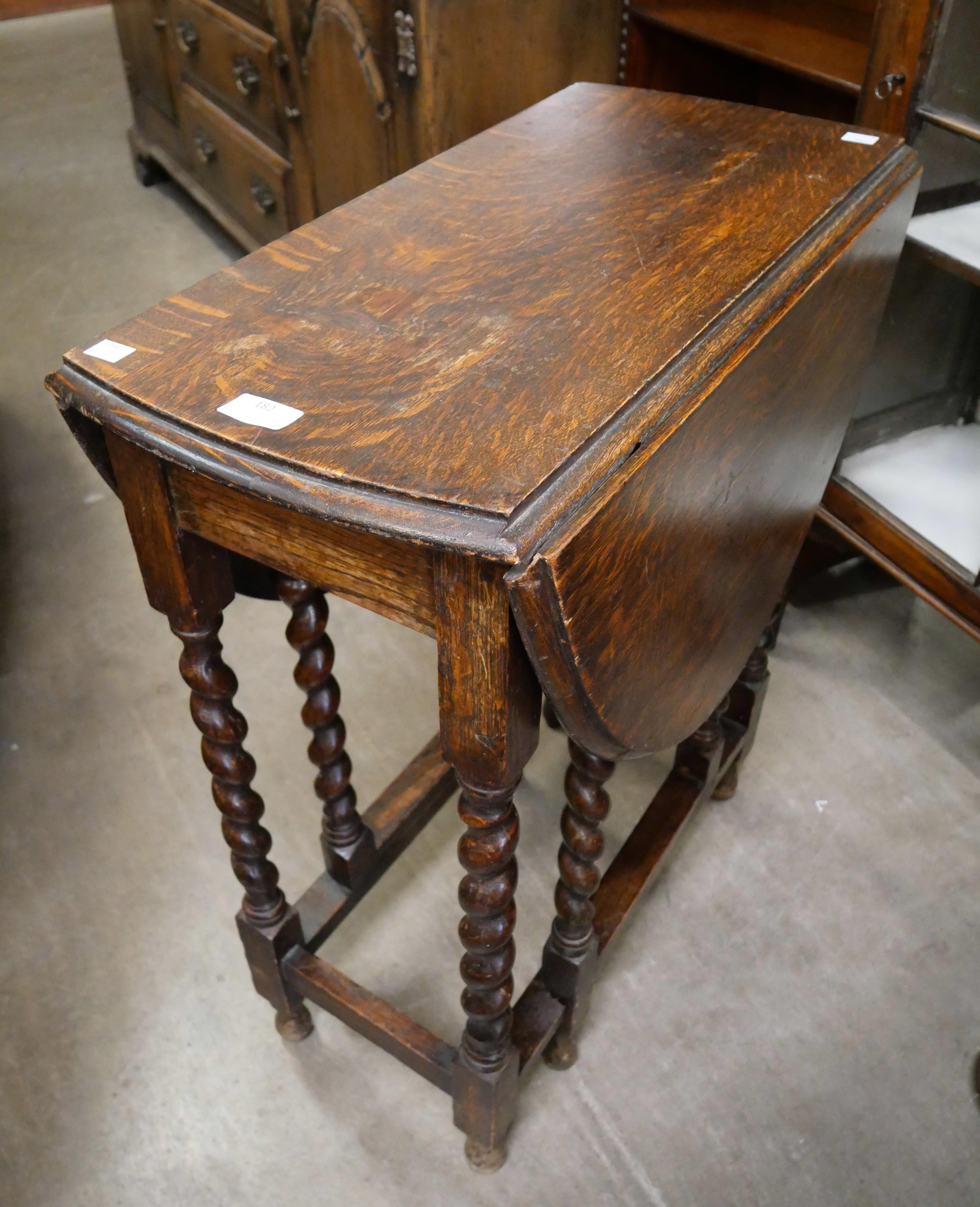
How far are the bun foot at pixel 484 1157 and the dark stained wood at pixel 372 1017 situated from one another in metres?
0.08

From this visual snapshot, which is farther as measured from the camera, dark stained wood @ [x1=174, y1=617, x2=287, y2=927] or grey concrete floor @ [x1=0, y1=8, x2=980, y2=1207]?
grey concrete floor @ [x1=0, y1=8, x2=980, y2=1207]

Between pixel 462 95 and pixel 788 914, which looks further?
pixel 462 95

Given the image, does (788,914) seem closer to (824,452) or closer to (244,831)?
(824,452)

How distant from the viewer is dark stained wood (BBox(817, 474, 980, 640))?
4.60 feet

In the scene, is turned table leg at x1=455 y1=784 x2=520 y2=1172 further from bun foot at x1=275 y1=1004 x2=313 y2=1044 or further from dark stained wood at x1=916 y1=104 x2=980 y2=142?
dark stained wood at x1=916 y1=104 x2=980 y2=142

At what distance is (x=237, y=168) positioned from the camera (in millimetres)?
2635

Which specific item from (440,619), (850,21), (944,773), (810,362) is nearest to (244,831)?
(440,619)

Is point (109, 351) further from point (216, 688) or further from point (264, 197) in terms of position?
point (264, 197)

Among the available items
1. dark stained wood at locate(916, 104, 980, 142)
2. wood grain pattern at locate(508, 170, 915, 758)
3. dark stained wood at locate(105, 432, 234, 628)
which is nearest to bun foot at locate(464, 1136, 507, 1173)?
wood grain pattern at locate(508, 170, 915, 758)

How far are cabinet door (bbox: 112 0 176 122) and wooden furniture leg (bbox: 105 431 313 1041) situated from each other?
235cm

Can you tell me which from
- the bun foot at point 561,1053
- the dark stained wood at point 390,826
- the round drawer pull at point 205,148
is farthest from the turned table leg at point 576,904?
the round drawer pull at point 205,148

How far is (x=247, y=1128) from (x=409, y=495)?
3.03ft

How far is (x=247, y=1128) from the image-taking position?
1.25m

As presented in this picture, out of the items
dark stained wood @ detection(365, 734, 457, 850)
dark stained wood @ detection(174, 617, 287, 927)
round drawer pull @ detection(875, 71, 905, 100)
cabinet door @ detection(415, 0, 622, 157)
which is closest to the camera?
dark stained wood @ detection(174, 617, 287, 927)
